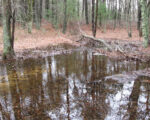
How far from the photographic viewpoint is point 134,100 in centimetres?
506

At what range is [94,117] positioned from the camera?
418cm

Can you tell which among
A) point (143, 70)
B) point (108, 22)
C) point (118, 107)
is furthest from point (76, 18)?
point (118, 107)

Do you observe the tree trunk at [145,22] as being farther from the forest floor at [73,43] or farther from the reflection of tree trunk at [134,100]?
the reflection of tree trunk at [134,100]

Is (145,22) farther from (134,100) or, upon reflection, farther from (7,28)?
(7,28)

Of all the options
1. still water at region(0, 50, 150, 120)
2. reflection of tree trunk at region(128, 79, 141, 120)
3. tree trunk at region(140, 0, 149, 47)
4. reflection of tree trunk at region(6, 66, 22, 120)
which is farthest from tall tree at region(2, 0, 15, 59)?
tree trunk at region(140, 0, 149, 47)

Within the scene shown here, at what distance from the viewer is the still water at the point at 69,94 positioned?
434 cm

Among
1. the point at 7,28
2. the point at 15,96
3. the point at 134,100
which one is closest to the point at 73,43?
the point at 7,28

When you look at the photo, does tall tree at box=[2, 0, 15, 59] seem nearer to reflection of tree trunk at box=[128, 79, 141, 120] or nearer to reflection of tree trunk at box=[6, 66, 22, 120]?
reflection of tree trunk at box=[6, 66, 22, 120]

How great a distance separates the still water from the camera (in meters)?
4.34

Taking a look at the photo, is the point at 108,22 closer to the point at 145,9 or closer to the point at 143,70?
the point at 145,9

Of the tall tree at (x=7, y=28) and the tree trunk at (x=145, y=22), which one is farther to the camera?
the tree trunk at (x=145, y=22)

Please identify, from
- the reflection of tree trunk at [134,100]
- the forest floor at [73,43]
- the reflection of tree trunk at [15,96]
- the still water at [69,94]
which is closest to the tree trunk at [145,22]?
the forest floor at [73,43]

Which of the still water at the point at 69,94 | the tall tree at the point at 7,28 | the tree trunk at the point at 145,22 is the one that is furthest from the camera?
the tree trunk at the point at 145,22

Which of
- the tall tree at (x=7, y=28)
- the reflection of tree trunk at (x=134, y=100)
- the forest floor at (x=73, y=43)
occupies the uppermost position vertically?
the tall tree at (x=7, y=28)
